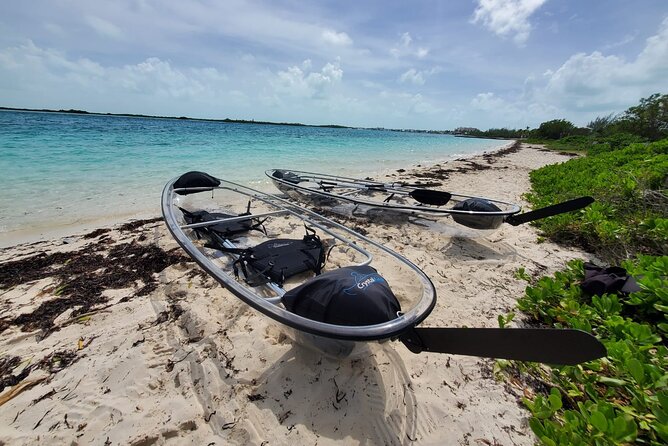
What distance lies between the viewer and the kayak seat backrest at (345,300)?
1.64m

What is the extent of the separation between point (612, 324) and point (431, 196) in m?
3.48

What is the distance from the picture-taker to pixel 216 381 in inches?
76.5

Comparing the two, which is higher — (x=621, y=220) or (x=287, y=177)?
(x=621, y=220)

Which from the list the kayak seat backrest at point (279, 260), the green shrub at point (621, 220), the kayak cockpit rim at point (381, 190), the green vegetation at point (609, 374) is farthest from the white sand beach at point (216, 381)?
the green shrub at point (621, 220)

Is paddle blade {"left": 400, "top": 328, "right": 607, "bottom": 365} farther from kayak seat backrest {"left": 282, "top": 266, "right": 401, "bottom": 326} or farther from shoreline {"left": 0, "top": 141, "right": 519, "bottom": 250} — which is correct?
shoreline {"left": 0, "top": 141, "right": 519, "bottom": 250}

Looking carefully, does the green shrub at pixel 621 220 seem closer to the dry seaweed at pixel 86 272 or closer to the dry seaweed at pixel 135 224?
the dry seaweed at pixel 86 272

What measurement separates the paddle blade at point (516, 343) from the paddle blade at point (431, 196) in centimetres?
380

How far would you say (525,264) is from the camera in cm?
359

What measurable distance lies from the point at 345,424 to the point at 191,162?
1257cm

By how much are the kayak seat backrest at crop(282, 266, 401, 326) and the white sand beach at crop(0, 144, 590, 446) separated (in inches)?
13.0

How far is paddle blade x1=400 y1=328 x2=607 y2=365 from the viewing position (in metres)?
1.20

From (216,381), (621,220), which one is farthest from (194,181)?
(621,220)

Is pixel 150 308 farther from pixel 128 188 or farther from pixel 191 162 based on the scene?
pixel 191 162

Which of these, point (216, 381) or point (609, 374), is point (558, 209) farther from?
point (216, 381)
